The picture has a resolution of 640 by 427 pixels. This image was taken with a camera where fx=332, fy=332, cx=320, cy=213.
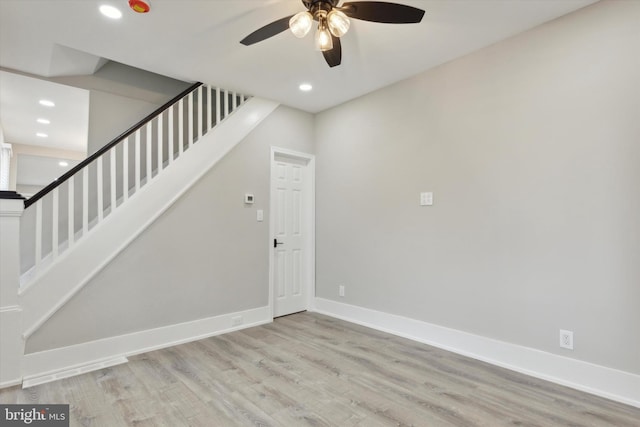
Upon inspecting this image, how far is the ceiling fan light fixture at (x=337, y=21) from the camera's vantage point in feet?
6.48

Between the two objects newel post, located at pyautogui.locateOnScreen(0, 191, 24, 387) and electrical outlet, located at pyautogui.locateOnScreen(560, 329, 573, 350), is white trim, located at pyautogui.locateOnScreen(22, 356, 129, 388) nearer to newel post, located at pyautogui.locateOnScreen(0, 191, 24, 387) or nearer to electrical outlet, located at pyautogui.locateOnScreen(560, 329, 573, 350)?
newel post, located at pyautogui.locateOnScreen(0, 191, 24, 387)

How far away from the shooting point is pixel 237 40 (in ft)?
9.00

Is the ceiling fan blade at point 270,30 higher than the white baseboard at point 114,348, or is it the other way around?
the ceiling fan blade at point 270,30

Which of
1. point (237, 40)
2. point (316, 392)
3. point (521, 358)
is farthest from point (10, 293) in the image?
point (521, 358)

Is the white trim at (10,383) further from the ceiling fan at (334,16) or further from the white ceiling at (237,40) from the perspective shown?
the ceiling fan at (334,16)

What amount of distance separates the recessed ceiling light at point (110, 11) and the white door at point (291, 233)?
2085 millimetres

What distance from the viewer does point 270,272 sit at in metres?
4.05

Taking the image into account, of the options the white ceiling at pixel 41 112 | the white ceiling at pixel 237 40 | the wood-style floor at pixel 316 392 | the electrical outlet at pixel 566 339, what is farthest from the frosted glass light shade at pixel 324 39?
the white ceiling at pixel 41 112

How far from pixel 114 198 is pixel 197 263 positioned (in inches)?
39.3

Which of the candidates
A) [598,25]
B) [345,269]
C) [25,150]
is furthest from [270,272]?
[25,150]

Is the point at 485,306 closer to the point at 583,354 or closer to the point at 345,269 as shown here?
the point at 583,354

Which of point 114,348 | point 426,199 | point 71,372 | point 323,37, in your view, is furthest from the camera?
point 426,199

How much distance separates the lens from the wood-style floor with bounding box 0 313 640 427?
79.1 inches

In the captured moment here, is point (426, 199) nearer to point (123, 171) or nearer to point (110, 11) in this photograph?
point (110, 11)
